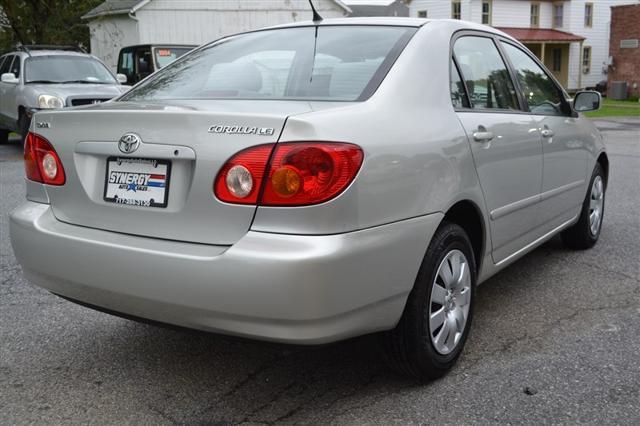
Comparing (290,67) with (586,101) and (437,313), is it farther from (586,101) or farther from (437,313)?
(586,101)

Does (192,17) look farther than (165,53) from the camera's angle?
Yes

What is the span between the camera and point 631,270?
4852mm

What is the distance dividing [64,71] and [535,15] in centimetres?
3514

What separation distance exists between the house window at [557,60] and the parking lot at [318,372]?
137 feet

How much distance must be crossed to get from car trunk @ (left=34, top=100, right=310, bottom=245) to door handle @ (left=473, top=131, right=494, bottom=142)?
0.96m

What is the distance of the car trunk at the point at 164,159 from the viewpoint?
2.50 meters

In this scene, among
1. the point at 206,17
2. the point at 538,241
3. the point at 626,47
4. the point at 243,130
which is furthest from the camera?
the point at 626,47

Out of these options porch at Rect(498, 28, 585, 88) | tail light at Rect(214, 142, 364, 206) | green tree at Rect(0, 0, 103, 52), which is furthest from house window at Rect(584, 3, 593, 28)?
tail light at Rect(214, 142, 364, 206)

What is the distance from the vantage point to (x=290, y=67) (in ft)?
10.8

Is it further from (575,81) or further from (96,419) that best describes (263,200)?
(575,81)

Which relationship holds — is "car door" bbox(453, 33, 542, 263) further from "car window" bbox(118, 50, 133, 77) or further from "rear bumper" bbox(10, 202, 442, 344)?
"car window" bbox(118, 50, 133, 77)

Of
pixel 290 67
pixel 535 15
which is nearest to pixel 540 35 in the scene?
pixel 535 15

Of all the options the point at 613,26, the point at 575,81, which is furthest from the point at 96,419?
the point at 575,81

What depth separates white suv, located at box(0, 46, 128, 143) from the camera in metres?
11.3
